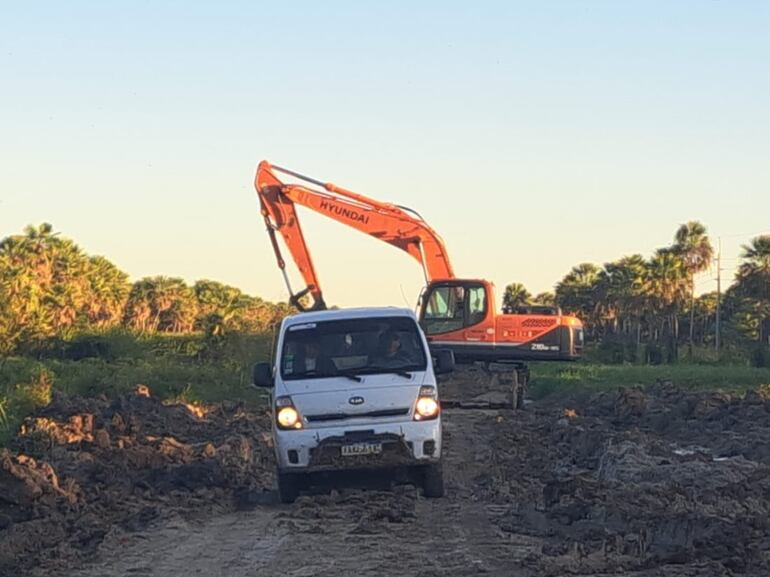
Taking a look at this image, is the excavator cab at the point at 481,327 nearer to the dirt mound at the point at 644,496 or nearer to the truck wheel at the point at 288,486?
the dirt mound at the point at 644,496

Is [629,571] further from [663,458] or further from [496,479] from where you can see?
[663,458]

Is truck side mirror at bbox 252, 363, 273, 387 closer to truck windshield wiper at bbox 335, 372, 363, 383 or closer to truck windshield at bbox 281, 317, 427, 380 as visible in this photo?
truck windshield at bbox 281, 317, 427, 380

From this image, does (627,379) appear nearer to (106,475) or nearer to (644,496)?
(106,475)

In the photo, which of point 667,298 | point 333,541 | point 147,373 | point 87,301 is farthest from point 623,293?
point 333,541

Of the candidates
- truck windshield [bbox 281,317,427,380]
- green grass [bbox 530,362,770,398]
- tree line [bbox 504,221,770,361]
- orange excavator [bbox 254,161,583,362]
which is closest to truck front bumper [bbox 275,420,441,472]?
truck windshield [bbox 281,317,427,380]

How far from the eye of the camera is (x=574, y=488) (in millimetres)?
13391

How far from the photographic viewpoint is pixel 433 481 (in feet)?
45.4

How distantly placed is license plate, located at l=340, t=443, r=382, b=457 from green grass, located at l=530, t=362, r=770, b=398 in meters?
26.2

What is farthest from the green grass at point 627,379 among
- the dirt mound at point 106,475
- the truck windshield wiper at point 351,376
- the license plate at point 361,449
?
the license plate at point 361,449

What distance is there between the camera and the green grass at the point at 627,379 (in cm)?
4056

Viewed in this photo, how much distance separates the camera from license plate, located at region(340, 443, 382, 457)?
43.1 feet

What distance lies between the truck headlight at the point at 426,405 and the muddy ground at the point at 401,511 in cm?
99

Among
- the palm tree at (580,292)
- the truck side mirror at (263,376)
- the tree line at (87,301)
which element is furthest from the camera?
the palm tree at (580,292)

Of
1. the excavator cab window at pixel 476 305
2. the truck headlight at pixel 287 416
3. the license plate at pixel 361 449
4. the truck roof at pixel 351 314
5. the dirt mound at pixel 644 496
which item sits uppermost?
the excavator cab window at pixel 476 305
